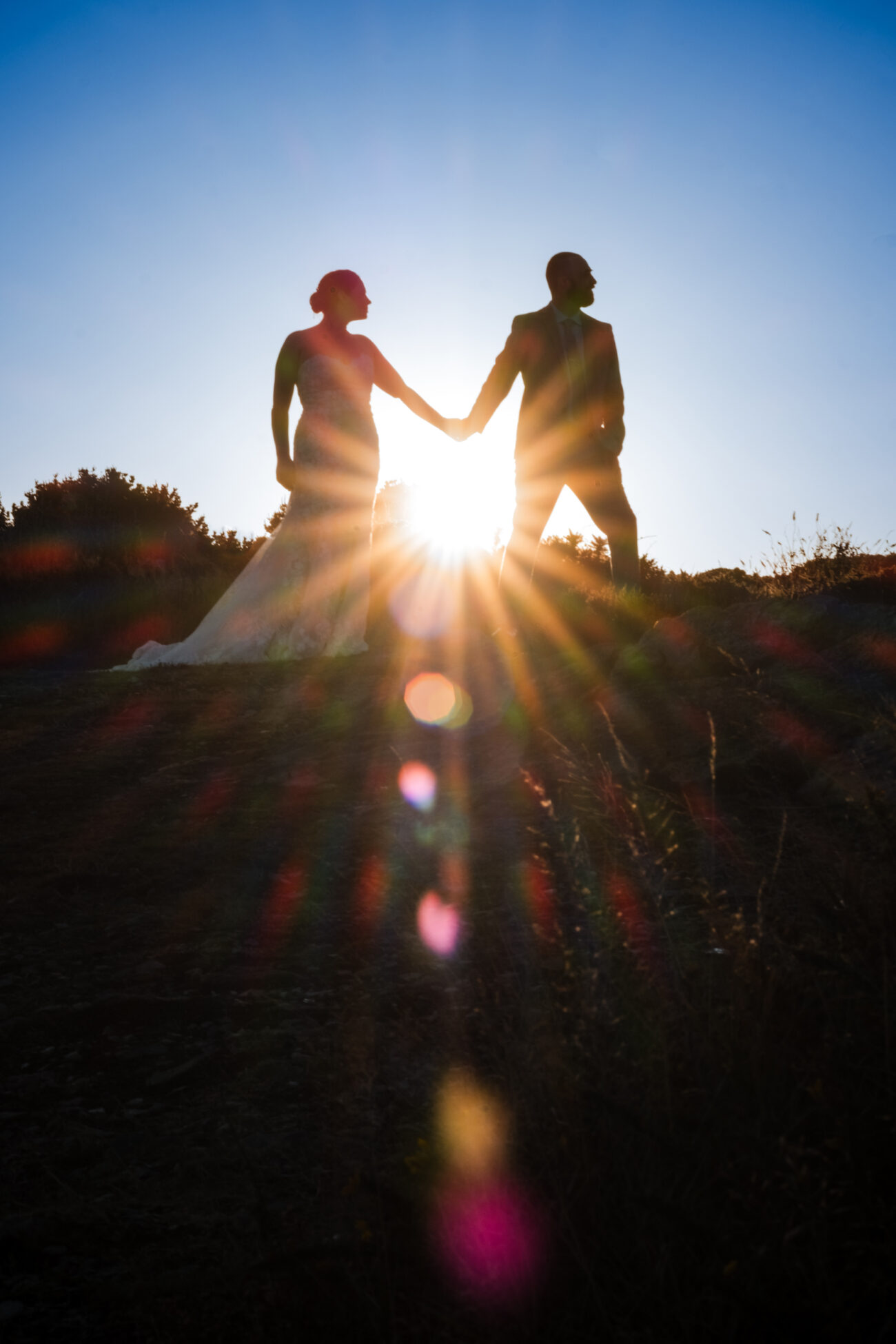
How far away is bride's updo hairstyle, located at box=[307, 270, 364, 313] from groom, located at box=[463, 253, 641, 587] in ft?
6.84

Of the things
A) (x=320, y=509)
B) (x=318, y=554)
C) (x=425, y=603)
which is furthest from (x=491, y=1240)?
(x=425, y=603)

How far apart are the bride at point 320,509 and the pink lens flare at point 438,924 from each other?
5.02 m

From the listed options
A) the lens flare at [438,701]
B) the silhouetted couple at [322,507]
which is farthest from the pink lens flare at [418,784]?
the silhouetted couple at [322,507]

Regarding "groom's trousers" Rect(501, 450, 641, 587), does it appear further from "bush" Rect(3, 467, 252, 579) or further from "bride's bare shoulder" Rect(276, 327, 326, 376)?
"bush" Rect(3, 467, 252, 579)

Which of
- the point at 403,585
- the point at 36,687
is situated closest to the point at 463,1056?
the point at 36,687

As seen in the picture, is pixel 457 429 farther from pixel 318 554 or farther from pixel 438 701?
pixel 438 701

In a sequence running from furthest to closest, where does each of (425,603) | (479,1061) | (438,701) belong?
(425,603) → (438,701) → (479,1061)

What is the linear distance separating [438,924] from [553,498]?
4.28 metres

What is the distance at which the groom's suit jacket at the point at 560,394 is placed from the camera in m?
6.62

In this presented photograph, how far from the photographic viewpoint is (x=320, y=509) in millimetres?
8492

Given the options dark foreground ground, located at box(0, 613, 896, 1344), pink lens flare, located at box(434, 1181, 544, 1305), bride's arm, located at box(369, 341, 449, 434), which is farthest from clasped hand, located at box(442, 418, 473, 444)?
pink lens flare, located at box(434, 1181, 544, 1305)

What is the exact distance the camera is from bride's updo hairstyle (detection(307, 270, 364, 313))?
26.6ft

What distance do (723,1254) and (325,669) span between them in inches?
224

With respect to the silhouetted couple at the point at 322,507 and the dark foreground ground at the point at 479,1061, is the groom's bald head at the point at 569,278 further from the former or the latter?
the dark foreground ground at the point at 479,1061
